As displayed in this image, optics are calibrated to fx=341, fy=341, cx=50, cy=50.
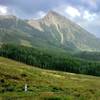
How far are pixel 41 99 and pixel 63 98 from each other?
119 cm

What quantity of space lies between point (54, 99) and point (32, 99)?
5.06 ft

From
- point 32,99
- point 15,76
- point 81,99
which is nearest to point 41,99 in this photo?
point 32,99

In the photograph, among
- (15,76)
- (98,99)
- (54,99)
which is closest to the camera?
(98,99)

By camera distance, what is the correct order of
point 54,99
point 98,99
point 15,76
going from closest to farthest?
point 98,99 → point 54,99 → point 15,76

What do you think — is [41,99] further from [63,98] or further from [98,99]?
[98,99]

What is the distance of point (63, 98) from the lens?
18.1 metres

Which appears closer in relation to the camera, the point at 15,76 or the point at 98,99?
the point at 98,99

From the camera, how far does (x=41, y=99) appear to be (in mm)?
17875

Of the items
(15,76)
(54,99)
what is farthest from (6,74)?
(54,99)

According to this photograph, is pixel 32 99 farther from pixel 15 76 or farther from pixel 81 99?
pixel 15 76

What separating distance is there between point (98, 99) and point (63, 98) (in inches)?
76.8

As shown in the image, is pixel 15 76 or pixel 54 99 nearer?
pixel 54 99

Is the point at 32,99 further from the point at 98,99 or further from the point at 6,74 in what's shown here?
the point at 6,74

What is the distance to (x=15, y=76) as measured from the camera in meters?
128
